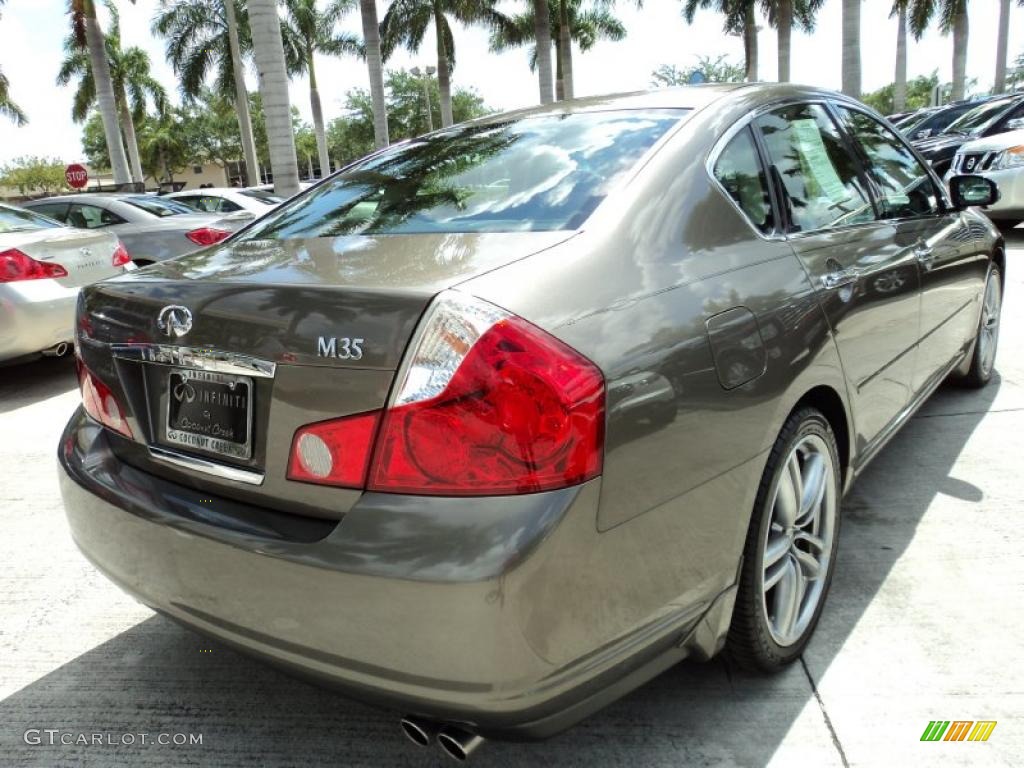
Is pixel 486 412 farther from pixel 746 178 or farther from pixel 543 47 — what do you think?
pixel 543 47

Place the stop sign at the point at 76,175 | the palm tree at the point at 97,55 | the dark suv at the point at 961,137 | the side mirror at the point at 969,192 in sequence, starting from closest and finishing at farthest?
1. the side mirror at the point at 969,192
2. the dark suv at the point at 961,137
3. the palm tree at the point at 97,55
4. the stop sign at the point at 76,175

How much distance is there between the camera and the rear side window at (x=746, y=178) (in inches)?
88.7

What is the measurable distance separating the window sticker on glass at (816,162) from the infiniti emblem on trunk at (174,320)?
1911 mm

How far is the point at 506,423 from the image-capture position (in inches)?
59.8

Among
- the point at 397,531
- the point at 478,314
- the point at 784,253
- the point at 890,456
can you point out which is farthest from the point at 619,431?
the point at 890,456

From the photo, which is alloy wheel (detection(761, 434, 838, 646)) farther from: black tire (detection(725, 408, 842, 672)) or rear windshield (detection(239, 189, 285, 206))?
rear windshield (detection(239, 189, 285, 206))

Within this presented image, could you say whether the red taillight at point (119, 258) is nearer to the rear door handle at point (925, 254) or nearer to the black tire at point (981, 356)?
the rear door handle at point (925, 254)

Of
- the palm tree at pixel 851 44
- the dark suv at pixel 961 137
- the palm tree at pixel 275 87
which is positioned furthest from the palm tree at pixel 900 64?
the palm tree at pixel 275 87

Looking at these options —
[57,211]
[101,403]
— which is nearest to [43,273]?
[57,211]

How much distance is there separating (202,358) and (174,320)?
0.44ft

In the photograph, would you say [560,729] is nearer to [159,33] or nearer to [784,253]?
[784,253]

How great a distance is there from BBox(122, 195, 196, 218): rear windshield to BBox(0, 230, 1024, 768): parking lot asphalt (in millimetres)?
6577

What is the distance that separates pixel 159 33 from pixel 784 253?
32587 mm

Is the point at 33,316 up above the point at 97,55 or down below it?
below
